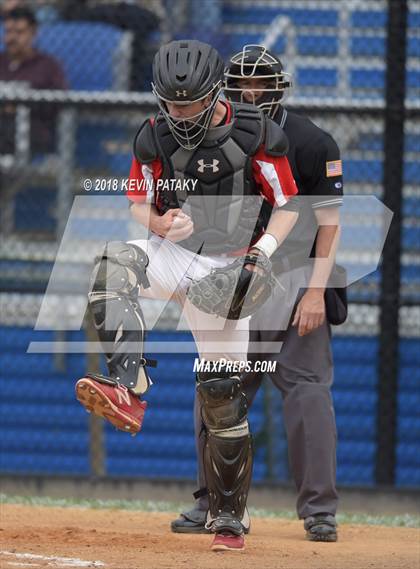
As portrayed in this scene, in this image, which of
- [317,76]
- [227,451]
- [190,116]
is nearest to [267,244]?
[190,116]

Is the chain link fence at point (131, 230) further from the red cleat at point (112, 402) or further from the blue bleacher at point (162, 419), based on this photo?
the red cleat at point (112, 402)

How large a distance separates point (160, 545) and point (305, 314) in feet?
4.21

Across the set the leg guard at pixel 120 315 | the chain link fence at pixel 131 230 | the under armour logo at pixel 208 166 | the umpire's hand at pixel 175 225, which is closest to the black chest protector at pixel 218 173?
the under armour logo at pixel 208 166

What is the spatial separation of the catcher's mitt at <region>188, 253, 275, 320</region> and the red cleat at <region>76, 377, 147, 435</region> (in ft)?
1.55

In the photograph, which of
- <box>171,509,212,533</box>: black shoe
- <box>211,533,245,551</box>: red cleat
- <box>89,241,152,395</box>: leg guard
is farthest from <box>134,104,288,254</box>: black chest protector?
<box>171,509,212,533</box>: black shoe

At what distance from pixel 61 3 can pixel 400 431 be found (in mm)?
4476

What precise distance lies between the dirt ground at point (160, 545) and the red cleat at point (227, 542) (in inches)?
1.4

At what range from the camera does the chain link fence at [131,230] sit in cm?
885

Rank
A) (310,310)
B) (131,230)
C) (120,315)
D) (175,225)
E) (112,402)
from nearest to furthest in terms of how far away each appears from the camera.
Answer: (112,402), (120,315), (175,225), (310,310), (131,230)

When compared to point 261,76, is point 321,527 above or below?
below

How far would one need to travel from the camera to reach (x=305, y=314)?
5.88m

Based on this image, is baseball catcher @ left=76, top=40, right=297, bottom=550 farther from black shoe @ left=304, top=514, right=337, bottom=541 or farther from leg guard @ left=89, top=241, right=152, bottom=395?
black shoe @ left=304, top=514, right=337, bottom=541

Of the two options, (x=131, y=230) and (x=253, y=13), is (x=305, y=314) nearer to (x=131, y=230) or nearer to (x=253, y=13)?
(x=131, y=230)

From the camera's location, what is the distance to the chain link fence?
8.85 meters
